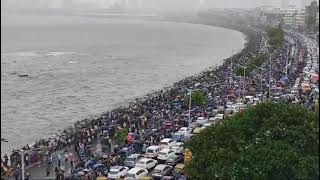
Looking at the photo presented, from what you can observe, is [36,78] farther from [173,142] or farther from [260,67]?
[173,142]

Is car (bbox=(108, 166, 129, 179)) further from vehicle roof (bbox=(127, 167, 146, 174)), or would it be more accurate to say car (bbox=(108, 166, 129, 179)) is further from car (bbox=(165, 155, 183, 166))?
car (bbox=(165, 155, 183, 166))

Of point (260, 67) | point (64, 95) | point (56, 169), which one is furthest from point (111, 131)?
point (260, 67)

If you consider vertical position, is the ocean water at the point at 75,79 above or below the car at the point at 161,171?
below

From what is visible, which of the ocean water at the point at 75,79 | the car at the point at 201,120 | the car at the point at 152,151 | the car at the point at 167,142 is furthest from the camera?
the ocean water at the point at 75,79

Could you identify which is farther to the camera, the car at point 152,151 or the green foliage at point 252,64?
the green foliage at point 252,64

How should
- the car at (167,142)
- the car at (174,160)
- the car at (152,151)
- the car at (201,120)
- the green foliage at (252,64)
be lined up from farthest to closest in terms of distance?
the green foliage at (252,64) < the car at (201,120) < the car at (167,142) < the car at (152,151) < the car at (174,160)

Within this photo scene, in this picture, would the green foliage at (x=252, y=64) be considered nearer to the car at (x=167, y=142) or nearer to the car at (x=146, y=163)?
the car at (x=167, y=142)

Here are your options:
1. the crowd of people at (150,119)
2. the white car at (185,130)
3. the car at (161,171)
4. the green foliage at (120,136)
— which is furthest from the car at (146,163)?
the white car at (185,130)
